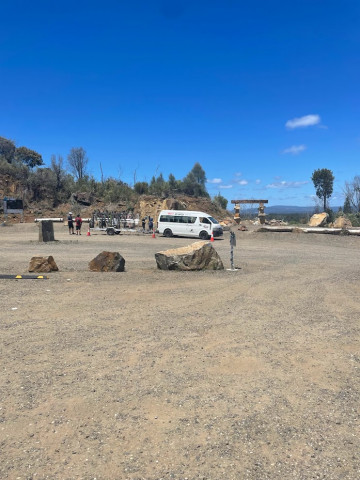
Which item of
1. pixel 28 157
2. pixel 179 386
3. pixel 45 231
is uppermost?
pixel 28 157

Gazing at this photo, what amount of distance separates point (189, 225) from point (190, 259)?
15940mm

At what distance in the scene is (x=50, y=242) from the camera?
22.5 meters

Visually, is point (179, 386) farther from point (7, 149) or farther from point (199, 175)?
point (7, 149)

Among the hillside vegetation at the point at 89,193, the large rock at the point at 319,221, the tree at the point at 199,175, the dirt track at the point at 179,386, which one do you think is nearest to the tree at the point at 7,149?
the hillside vegetation at the point at 89,193

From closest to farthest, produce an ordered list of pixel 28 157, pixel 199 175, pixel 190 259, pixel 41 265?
1. pixel 41 265
2. pixel 190 259
3. pixel 199 175
4. pixel 28 157

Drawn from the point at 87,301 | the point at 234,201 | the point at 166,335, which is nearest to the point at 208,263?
the point at 87,301

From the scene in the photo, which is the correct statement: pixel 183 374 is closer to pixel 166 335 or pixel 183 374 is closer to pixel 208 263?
pixel 166 335

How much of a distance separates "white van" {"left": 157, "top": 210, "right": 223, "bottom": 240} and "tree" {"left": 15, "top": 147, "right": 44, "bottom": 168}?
1696 inches

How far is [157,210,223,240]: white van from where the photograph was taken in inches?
1069

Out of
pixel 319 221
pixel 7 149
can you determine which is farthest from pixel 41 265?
pixel 7 149

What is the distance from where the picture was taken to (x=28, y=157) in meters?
62.9

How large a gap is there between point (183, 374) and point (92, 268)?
25.8 ft

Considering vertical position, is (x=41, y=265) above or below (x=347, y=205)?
below

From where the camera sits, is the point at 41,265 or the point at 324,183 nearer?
the point at 41,265
